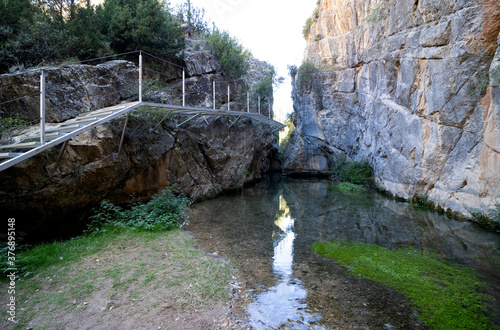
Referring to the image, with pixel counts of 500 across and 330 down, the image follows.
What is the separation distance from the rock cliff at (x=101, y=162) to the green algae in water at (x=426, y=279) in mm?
6385

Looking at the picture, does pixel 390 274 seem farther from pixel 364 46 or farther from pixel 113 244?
pixel 364 46

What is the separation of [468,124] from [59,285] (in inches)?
524

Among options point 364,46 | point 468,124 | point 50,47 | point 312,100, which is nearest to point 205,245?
point 50,47

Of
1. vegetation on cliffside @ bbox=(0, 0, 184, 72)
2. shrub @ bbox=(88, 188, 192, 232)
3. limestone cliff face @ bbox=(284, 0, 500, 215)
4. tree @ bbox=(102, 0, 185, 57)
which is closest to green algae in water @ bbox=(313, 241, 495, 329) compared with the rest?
shrub @ bbox=(88, 188, 192, 232)

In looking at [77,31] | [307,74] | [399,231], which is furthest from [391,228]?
[307,74]

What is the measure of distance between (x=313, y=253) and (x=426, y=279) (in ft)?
7.42

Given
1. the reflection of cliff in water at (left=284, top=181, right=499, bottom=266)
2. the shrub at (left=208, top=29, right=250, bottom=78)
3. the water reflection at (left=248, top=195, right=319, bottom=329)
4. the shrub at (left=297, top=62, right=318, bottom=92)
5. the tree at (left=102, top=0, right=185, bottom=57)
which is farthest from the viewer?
the shrub at (left=297, top=62, right=318, bottom=92)

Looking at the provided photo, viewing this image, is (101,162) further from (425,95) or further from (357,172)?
(357,172)

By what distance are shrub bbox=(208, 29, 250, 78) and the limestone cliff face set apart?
9.28 meters

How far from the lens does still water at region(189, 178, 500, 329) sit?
3861mm

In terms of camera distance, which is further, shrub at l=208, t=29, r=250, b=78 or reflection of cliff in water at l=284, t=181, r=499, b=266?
shrub at l=208, t=29, r=250, b=78

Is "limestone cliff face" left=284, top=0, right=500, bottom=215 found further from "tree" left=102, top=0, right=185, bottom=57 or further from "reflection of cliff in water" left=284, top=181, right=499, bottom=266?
"tree" left=102, top=0, right=185, bottom=57

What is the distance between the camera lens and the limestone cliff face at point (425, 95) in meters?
9.44

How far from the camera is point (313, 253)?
632 cm
